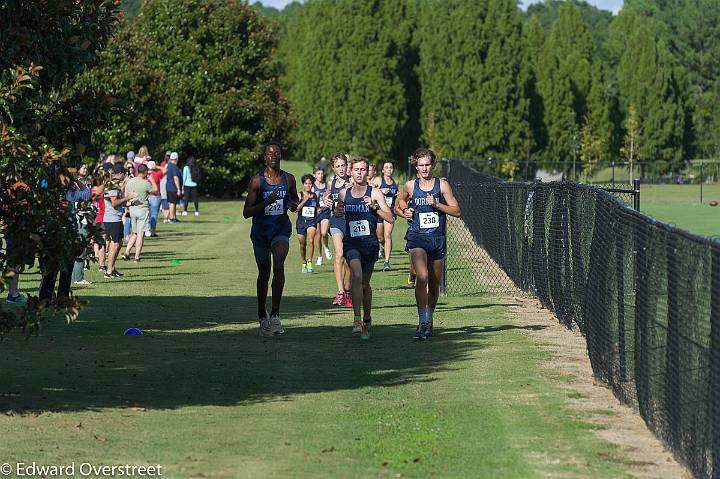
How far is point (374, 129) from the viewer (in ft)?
281

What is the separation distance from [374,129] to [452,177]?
43.7 meters

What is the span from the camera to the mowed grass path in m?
8.97

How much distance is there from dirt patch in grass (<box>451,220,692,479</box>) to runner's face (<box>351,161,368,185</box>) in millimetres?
2525

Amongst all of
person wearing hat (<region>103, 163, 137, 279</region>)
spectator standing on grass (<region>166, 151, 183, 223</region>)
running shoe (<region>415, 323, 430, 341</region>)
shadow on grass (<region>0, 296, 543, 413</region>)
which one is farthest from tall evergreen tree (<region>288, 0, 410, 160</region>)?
running shoe (<region>415, 323, 430, 341</region>)

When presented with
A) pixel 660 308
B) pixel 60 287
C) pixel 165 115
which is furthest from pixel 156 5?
pixel 660 308

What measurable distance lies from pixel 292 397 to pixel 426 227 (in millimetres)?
4404

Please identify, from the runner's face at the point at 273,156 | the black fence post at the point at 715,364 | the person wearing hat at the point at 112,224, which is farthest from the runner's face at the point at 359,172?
the black fence post at the point at 715,364

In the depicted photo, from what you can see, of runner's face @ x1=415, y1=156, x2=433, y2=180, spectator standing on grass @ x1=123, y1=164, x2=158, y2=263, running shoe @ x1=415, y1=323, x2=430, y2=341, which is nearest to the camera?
runner's face @ x1=415, y1=156, x2=433, y2=180

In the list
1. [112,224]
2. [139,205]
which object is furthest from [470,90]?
[112,224]

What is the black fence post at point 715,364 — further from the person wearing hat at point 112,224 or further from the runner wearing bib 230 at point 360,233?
the person wearing hat at point 112,224

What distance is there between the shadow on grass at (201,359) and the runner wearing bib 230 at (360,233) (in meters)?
0.48

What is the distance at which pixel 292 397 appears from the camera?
453 inches

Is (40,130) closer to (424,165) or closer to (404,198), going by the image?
(424,165)

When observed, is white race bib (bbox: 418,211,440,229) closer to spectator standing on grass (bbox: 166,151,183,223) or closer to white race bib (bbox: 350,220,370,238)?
white race bib (bbox: 350,220,370,238)
